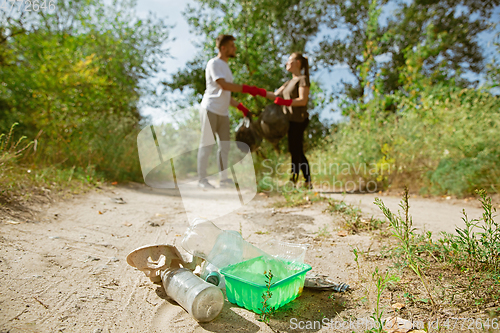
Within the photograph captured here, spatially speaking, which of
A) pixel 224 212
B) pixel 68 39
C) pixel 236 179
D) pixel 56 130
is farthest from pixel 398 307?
pixel 68 39

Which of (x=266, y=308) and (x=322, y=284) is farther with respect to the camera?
(x=322, y=284)

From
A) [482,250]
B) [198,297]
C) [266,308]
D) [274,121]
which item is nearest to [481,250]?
[482,250]

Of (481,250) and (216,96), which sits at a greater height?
(216,96)

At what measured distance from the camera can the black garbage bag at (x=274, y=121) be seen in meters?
5.26

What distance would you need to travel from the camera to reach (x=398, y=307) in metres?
1.49

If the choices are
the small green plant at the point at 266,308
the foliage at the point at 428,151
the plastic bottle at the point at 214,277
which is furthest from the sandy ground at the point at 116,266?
→ the foliage at the point at 428,151

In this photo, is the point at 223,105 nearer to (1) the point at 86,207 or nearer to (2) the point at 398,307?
(1) the point at 86,207

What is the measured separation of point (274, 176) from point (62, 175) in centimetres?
392

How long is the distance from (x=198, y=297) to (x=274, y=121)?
415 centimetres

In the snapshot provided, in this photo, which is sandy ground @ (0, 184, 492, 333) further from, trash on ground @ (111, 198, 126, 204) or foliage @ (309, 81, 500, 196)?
foliage @ (309, 81, 500, 196)

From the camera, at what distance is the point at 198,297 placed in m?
1.45

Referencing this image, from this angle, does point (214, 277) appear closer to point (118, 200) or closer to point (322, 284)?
point (322, 284)

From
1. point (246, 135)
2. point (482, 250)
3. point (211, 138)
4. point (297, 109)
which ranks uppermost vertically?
point (297, 109)

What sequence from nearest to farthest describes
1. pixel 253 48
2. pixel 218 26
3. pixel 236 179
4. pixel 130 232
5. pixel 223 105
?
pixel 130 232 → pixel 223 105 → pixel 236 179 → pixel 253 48 → pixel 218 26
